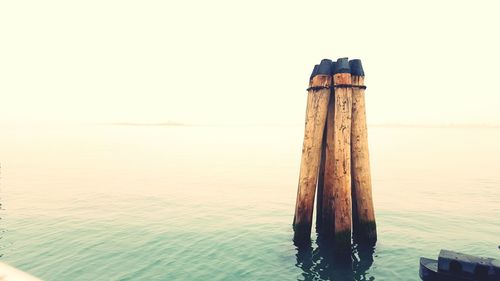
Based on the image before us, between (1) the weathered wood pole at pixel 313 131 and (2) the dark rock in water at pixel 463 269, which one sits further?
(1) the weathered wood pole at pixel 313 131

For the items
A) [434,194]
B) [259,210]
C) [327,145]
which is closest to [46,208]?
[259,210]

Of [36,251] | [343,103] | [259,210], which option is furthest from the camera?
[259,210]

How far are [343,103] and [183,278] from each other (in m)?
6.82

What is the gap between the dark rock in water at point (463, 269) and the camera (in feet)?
21.0

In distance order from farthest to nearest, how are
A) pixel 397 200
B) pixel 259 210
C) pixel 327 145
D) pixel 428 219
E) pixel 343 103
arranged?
pixel 397 200, pixel 259 210, pixel 428 219, pixel 327 145, pixel 343 103

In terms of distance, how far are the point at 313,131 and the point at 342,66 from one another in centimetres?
187

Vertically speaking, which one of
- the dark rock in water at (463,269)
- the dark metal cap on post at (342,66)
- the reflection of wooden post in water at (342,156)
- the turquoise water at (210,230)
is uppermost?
the dark metal cap on post at (342,66)

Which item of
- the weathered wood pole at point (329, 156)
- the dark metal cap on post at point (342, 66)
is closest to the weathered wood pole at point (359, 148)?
the dark metal cap on post at point (342, 66)

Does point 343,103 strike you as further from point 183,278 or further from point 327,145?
point 183,278

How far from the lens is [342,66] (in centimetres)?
861

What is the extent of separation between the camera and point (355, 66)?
8.84 meters

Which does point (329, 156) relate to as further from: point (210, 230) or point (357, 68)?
point (210, 230)

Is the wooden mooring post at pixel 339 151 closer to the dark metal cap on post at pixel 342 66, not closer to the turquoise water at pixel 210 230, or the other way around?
the dark metal cap on post at pixel 342 66

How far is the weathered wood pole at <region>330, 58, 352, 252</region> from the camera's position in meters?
8.41
